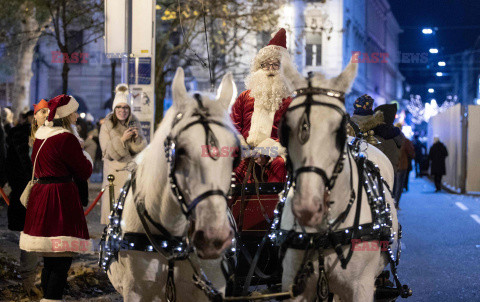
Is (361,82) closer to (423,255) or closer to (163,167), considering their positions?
(423,255)

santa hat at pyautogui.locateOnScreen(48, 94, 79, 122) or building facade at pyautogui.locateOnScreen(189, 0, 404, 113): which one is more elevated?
building facade at pyautogui.locateOnScreen(189, 0, 404, 113)

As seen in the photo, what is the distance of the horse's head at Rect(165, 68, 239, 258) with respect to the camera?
Answer: 12.4 ft

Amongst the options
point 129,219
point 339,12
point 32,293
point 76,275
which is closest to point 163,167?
point 129,219

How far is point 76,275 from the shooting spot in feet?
28.9

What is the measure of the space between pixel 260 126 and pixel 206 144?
253cm

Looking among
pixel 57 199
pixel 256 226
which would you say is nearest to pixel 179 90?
pixel 256 226

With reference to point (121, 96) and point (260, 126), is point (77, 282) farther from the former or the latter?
point (260, 126)

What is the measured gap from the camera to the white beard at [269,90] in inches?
253

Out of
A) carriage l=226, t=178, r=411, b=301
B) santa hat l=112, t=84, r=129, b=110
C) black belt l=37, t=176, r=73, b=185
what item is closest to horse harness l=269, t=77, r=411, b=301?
carriage l=226, t=178, r=411, b=301

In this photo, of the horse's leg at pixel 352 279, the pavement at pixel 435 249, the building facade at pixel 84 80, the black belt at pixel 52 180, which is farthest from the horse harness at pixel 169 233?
the building facade at pixel 84 80

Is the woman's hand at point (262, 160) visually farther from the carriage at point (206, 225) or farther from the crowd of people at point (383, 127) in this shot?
the carriage at point (206, 225)

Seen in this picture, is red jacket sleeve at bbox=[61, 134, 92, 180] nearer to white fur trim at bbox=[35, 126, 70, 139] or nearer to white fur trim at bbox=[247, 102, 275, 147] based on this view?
white fur trim at bbox=[35, 126, 70, 139]

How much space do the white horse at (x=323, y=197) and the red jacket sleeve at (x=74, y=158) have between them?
85.1 inches

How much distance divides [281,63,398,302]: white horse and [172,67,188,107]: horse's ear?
655 millimetres
